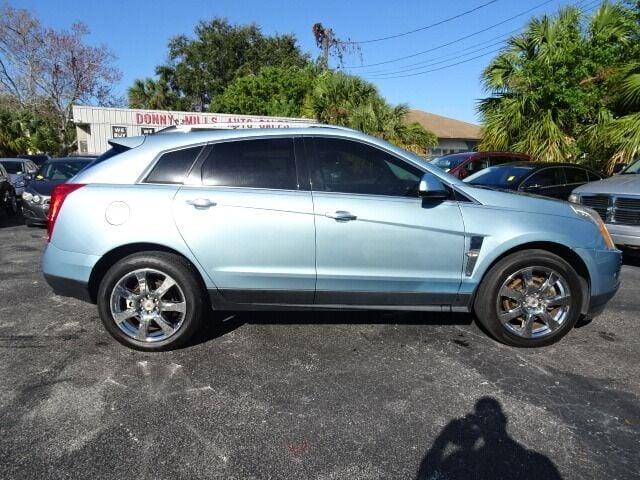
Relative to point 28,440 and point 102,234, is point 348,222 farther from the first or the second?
point 28,440

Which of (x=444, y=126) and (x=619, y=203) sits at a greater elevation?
(x=444, y=126)

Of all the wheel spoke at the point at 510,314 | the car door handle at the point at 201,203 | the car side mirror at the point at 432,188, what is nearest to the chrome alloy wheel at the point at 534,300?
the wheel spoke at the point at 510,314

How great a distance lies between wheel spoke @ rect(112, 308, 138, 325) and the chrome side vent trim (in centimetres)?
256

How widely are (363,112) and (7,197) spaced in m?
11.7

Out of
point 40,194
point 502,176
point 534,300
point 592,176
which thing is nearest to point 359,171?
point 534,300

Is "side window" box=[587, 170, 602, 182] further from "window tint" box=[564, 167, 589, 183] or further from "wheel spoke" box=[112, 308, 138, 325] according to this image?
"wheel spoke" box=[112, 308, 138, 325]

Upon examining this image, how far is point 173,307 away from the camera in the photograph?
377cm

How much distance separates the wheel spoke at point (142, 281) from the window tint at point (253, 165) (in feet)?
2.69

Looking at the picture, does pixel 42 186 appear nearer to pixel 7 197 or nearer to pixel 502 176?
pixel 7 197

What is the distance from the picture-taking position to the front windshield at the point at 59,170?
10383 millimetres

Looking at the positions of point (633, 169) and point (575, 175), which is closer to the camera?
point (633, 169)

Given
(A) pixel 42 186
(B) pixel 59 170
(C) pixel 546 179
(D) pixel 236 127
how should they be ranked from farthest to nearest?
(B) pixel 59 170 < (A) pixel 42 186 < (C) pixel 546 179 < (D) pixel 236 127

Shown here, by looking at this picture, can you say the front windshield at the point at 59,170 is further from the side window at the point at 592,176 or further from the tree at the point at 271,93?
the tree at the point at 271,93

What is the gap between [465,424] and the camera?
288 cm
